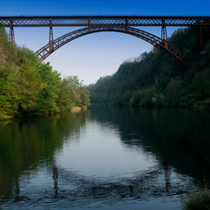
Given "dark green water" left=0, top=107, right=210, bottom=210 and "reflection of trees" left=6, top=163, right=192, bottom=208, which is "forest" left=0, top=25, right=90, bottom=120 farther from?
"reflection of trees" left=6, top=163, right=192, bottom=208

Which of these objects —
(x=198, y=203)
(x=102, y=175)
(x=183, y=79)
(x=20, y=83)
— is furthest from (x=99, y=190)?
(x=183, y=79)

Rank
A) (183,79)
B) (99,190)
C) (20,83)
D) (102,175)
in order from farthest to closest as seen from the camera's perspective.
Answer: (183,79) < (20,83) < (102,175) < (99,190)

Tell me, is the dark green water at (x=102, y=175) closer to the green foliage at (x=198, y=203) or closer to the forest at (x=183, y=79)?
the green foliage at (x=198, y=203)

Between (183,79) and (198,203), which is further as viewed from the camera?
(183,79)

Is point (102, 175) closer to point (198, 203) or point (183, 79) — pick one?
point (198, 203)

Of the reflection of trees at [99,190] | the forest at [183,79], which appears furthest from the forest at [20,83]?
the forest at [183,79]

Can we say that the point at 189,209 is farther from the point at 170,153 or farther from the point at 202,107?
the point at 202,107

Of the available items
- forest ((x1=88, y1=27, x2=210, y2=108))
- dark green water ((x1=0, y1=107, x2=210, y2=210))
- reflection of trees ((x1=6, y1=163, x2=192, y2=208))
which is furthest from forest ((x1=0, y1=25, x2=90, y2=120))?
forest ((x1=88, y1=27, x2=210, y2=108))

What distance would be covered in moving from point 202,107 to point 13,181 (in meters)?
52.9

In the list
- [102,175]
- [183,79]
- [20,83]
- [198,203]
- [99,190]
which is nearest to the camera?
[198,203]

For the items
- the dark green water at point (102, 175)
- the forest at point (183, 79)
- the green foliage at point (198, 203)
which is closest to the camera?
the green foliage at point (198, 203)

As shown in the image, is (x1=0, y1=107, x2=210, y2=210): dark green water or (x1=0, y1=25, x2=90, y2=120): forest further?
(x1=0, y1=25, x2=90, y2=120): forest

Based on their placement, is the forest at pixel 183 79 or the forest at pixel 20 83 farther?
the forest at pixel 183 79

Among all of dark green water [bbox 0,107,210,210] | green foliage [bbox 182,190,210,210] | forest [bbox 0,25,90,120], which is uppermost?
forest [bbox 0,25,90,120]
